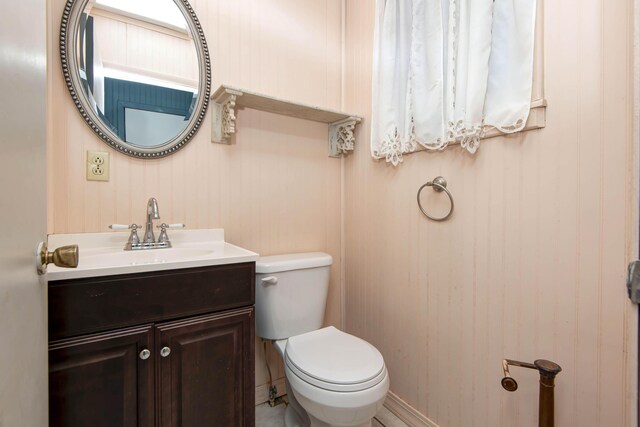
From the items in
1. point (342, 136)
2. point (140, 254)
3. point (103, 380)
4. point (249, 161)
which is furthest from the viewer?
point (342, 136)

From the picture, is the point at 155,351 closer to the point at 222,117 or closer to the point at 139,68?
the point at 222,117

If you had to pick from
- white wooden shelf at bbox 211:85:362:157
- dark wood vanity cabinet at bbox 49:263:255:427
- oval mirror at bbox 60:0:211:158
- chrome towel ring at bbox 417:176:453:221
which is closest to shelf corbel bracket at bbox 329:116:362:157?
white wooden shelf at bbox 211:85:362:157

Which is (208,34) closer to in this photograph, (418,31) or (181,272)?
(418,31)

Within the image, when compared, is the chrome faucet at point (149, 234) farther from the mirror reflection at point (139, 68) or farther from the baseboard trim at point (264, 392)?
the baseboard trim at point (264, 392)

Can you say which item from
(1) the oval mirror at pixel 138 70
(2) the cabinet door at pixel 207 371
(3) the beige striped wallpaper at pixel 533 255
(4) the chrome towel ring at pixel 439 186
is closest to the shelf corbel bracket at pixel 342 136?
(3) the beige striped wallpaper at pixel 533 255

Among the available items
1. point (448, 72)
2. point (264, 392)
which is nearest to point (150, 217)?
point (264, 392)

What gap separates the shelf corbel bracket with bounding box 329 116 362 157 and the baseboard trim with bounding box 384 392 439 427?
1359 mm

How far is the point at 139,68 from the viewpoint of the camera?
1.29 m

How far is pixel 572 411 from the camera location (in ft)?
3.06

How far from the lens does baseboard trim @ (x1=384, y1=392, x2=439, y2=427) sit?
4.50 feet

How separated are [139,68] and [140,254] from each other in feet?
2.64

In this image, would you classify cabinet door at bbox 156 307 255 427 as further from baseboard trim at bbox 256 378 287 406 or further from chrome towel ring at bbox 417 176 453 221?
chrome towel ring at bbox 417 176 453 221

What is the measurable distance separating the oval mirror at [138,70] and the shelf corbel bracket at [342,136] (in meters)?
0.74

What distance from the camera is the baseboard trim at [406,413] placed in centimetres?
137
